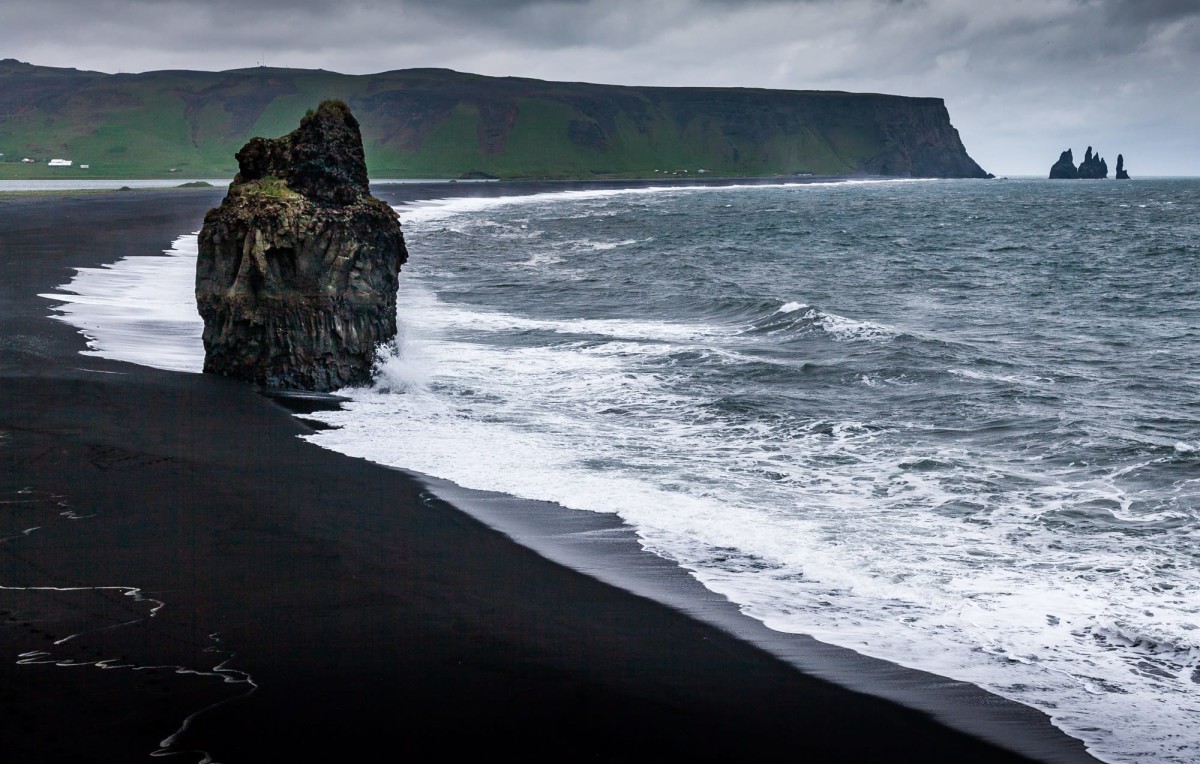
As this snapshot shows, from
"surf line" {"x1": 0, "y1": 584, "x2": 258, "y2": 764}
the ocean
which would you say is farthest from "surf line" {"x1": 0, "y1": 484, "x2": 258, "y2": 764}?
the ocean

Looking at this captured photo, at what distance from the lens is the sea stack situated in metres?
15.9

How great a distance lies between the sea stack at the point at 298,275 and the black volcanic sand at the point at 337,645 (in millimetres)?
4668

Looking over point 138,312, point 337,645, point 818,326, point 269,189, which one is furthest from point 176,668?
point 818,326

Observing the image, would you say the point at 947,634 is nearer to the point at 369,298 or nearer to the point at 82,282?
the point at 369,298

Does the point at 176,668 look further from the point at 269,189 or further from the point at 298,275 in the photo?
the point at 269,189

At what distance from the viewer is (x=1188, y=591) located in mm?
8875

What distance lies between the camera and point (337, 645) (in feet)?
22.9

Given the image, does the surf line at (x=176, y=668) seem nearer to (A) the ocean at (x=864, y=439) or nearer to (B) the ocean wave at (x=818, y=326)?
(A) the ocean at (x=864, y=439)

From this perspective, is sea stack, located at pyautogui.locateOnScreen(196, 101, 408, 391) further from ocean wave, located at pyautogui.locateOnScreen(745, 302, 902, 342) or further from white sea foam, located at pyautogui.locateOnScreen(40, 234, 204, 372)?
ocean wave, located at pyautogui.locateOnScreen(745, 302, 902, 342)

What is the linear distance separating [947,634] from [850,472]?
15.5 ft

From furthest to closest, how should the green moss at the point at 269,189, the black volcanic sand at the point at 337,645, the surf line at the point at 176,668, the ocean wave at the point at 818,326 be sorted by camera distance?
the ocean wave at the point at 818,326 → the green moss at the point at 269,189 → the black volcanic sand at the point at 337,645 → the surf line at the point at 176,668

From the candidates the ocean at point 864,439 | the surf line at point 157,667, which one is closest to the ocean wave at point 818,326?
the ocean at point 864,439

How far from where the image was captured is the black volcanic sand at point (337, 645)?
5.89 metres

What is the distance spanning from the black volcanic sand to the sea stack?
4.67 meters
